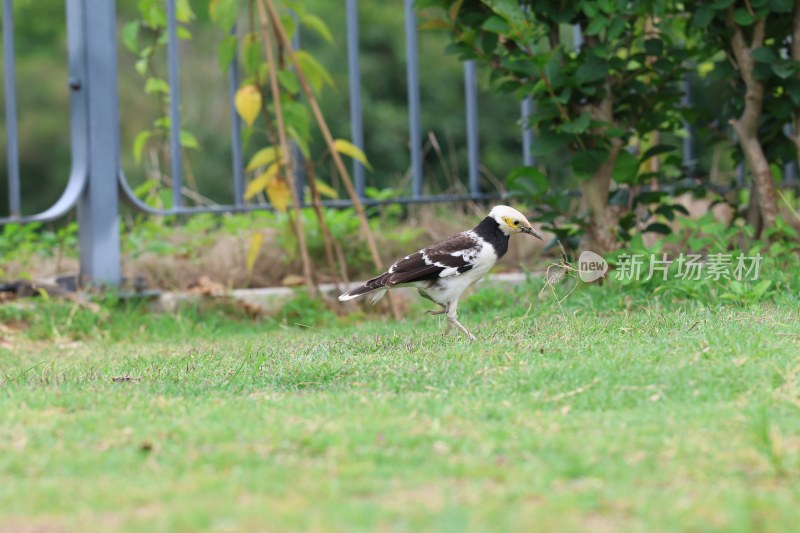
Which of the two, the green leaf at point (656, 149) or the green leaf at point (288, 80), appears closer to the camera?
the green leaf at point (656, 149)

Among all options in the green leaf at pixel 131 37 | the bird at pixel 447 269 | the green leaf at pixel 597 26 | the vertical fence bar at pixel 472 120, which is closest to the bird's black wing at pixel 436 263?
the bird at pixel 447 269

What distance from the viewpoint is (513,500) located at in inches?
123

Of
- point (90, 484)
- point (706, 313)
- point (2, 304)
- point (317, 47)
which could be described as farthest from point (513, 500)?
point (317, 47)

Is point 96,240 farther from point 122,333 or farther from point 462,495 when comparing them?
point 462,495

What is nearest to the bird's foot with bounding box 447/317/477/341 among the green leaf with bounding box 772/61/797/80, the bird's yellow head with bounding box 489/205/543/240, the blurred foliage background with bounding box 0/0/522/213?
the bird's yellow head with bounding box 489/205/543/240

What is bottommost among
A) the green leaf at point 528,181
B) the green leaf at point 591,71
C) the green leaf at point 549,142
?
the green leaf at point 528,181

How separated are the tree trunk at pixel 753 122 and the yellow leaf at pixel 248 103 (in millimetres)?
3033

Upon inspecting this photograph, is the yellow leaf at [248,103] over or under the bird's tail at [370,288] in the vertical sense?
over

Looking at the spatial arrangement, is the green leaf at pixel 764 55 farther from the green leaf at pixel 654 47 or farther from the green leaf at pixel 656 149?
the green leaf at pixel 656 149

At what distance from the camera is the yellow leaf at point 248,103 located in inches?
309

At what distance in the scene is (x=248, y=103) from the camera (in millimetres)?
7895

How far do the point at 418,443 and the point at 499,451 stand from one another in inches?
10.0

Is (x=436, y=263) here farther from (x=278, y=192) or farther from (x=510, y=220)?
(x=278, y=192)

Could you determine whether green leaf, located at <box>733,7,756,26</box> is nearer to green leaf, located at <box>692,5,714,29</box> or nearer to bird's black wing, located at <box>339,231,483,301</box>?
green leaf, located at <box>692,5,714,29</box>
